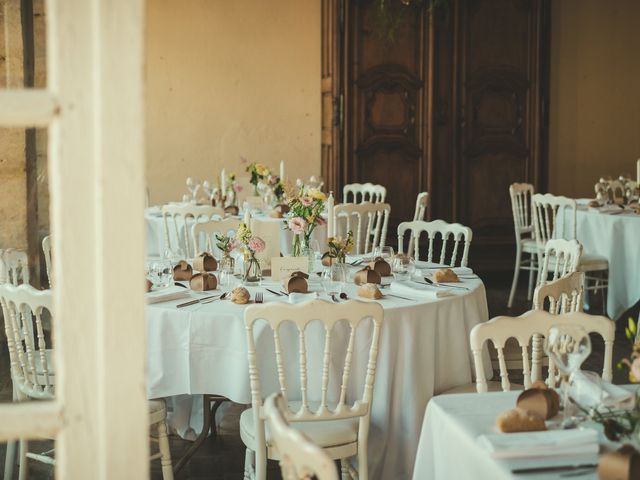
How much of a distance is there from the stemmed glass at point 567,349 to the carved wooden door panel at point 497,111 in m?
5.89

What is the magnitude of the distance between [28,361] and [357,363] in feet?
4.12

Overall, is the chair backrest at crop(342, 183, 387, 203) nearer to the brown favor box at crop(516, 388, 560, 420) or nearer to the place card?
the place card

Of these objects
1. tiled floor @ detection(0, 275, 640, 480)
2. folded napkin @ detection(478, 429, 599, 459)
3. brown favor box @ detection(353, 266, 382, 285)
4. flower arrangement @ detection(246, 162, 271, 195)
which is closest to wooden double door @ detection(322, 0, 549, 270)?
flower arrangement @ detection(246, 162, 271, 195)

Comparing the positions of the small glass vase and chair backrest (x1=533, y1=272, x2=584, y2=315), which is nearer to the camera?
chair backrest (x1=533, y1=272, x2=584, y2=315)

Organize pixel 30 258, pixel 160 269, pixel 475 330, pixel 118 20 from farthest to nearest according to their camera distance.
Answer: pixel 30 258 < pixel 160 269 < pixel 475 330 < pixel 118 20

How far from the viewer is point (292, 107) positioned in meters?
8.55

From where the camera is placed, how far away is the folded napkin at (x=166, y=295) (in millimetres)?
3670

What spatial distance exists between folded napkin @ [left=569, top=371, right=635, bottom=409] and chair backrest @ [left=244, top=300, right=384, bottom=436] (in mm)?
747

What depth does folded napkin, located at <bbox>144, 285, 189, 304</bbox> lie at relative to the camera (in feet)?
12.0

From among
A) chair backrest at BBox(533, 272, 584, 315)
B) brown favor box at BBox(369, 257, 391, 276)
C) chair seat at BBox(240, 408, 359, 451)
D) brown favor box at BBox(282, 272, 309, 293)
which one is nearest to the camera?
chair seat at BBox(240, 408, 359, 451)

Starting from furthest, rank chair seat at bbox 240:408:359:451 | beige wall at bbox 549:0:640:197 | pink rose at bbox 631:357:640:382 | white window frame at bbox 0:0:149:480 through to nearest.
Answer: beige wall at bbox 549:0:640:197
chair seat at bbox 240:408:359:451
pink rose at bbox 631:357:640:382
white window frame at bbox 0:0:149:480

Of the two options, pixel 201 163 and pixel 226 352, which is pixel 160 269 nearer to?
pixel 226 352

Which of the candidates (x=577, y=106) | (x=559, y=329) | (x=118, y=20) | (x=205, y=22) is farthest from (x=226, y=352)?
(x=577, y=106)

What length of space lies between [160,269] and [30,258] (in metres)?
2.22
